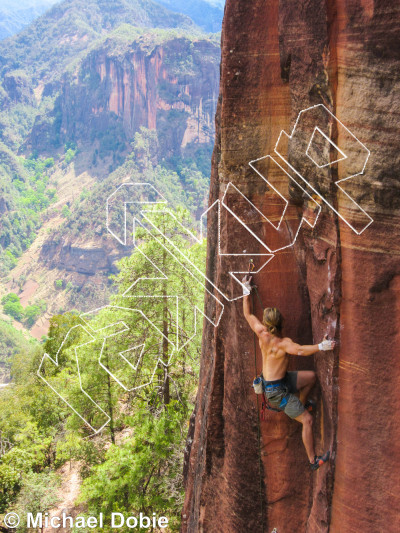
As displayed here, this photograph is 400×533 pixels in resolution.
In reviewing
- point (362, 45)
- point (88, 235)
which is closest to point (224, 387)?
point (362, 45)

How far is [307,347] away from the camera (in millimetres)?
5332

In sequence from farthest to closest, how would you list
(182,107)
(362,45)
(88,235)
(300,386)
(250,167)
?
1. (182,107)
2. (88,235)
3. (250,167)
4. (300,386)
5. (362,45)

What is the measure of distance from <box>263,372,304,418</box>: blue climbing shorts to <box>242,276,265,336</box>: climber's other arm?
0.59 m

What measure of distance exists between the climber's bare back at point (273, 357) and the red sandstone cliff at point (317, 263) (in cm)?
41

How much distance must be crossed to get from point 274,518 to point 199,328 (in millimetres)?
7883

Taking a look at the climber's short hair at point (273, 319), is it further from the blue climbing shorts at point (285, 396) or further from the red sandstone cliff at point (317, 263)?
the blue climbing shorts at point (285, 396)

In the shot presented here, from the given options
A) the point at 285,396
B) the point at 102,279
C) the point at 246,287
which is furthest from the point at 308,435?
the point at 102,279

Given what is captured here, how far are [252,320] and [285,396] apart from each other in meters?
0.92

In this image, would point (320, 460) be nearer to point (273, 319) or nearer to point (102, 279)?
point (273, 319)

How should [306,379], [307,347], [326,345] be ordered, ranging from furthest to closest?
1. [306,379]
2. [307,347]
3. [326,345]

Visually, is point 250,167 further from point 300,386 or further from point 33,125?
point 33,125

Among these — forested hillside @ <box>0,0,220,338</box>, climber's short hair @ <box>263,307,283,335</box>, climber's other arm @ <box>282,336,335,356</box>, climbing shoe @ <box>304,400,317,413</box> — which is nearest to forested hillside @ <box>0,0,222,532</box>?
forested hillside @ <box>0,0,220,338</box>

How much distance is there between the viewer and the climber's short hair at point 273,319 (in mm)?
5688

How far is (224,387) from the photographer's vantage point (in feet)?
22.7
